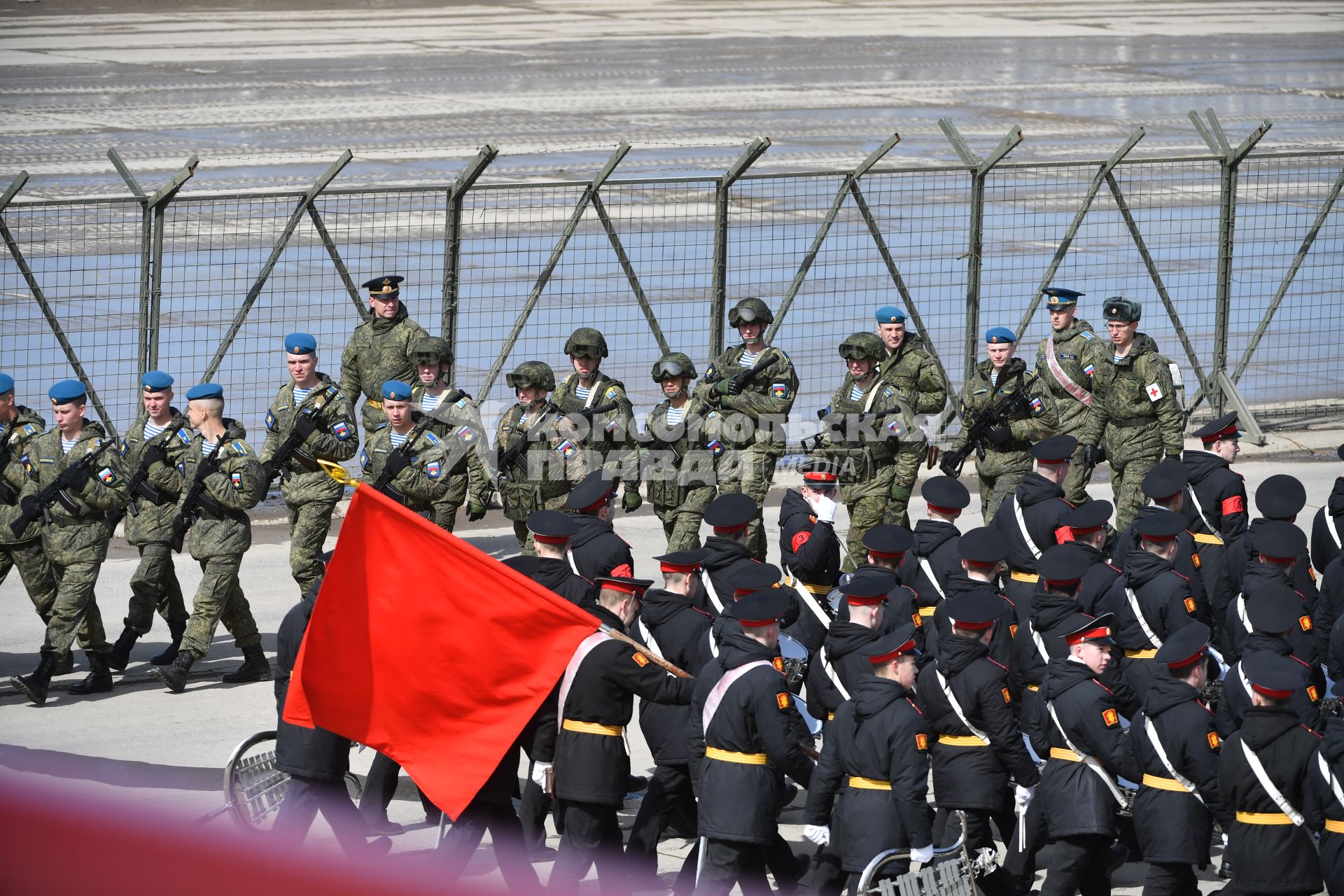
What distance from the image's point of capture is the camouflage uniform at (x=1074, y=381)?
13258 millimetres

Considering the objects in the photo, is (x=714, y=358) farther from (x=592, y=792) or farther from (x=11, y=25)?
(x=11, y=25)

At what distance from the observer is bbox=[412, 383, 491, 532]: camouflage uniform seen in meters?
11.7

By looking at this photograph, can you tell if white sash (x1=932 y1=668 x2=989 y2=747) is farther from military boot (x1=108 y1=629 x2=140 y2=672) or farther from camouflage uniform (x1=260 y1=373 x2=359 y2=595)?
military boot (x1=108 y1=629 x2=140 y2=672)

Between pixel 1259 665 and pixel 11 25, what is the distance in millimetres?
47232

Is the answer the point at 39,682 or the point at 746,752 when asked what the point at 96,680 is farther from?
the point at 746,752

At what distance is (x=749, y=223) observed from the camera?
23.8 meters

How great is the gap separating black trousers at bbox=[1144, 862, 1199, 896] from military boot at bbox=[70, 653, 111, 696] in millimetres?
6571

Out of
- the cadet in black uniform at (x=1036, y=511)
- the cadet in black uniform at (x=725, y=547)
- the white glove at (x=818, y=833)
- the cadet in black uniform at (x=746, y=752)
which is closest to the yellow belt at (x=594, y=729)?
the cadet in black uniform at (x=746, y=752)

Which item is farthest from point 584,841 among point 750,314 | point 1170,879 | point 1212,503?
point 750,314

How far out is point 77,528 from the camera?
10695mm

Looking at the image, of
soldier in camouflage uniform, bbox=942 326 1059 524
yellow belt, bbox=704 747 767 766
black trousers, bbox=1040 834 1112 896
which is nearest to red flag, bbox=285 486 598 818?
yellow belt, bbox=704 747 767 766

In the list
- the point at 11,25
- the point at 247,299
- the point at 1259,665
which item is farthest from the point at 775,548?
the point at 11,25

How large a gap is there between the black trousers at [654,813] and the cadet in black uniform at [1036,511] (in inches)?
114

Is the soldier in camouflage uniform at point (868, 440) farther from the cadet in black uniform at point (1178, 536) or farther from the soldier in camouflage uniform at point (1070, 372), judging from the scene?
the cadet in black uniform at point (1178, 536)
